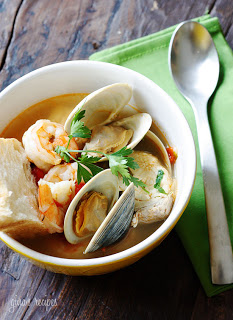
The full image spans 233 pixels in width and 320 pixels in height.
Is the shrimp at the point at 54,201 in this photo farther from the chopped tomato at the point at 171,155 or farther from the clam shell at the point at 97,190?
the chopped tomato at the point at 171,155

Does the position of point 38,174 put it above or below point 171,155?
above

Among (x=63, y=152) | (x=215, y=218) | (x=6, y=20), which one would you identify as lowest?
(x=215, y=218)

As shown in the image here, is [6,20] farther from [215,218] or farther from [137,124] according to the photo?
[215,218]

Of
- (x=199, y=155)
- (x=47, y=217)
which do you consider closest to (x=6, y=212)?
(x=47, y=217)

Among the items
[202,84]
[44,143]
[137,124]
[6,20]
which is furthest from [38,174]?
[6,20]

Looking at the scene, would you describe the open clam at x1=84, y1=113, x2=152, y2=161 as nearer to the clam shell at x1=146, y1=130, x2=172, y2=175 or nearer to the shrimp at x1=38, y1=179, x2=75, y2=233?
the clam shell at x1=146, y1=130, x2=172, y2=175
